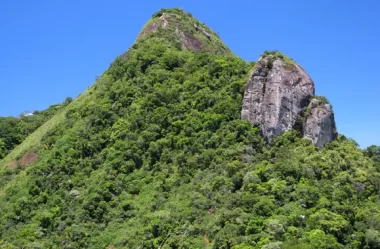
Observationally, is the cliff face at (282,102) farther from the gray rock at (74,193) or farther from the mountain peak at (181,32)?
the mountain peak at (181,32)

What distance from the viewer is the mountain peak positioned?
115 m

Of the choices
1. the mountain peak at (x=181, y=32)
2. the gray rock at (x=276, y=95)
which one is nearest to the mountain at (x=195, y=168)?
the gray rock at (x=276, y=95)

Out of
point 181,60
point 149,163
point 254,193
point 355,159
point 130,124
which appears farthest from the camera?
point 181,60

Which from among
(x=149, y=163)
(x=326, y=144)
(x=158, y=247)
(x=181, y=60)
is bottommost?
(x=158, y=247)

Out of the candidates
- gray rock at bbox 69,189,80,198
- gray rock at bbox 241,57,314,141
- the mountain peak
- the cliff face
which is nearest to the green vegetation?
the mountain peak

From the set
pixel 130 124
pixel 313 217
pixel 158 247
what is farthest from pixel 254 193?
pixel 130 124

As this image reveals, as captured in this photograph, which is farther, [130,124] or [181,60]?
[181,60]

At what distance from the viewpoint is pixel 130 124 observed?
8769 cm

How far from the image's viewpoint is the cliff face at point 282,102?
7662 cm

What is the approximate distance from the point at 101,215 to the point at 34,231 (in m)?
9.77

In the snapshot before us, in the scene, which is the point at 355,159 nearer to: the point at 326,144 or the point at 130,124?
the point at 326,144

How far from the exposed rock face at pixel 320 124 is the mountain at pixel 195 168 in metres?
0.17

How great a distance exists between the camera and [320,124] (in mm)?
75875

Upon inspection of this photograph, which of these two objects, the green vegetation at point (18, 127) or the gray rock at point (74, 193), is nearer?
the gray rock at point (74, 193)
